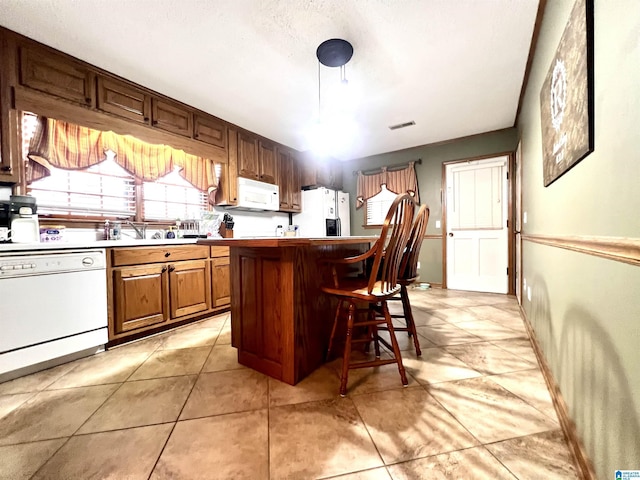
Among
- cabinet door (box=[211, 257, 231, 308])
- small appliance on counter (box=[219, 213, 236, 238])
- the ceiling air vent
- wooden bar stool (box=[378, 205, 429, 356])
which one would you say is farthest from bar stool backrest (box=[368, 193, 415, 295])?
the ceiling air vent

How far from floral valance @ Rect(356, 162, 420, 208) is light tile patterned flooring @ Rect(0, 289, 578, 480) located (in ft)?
10.0

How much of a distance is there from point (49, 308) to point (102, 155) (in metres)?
1.45

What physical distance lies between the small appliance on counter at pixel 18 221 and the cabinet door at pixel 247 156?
Answer: 203cm

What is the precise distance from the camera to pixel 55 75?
199 centimetres

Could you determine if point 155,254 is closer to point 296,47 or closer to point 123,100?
point 123,100

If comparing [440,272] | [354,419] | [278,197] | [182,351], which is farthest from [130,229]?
[440,272]

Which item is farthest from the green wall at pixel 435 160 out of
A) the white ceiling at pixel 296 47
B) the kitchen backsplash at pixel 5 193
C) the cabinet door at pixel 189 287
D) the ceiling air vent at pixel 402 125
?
the kitchen backsplash at pixel 5 193

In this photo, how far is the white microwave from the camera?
11.3 feet

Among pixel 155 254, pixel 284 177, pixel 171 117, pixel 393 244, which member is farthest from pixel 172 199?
pixel 393 244

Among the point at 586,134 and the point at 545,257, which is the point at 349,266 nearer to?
the point at 545,257

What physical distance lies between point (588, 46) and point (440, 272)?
148 inches

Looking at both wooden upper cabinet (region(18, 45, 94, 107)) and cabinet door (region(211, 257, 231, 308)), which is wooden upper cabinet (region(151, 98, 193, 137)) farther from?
cabinet door (region(211, 257, 231, 308))

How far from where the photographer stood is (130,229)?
8.63 ft

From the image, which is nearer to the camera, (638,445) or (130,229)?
(638,445)
